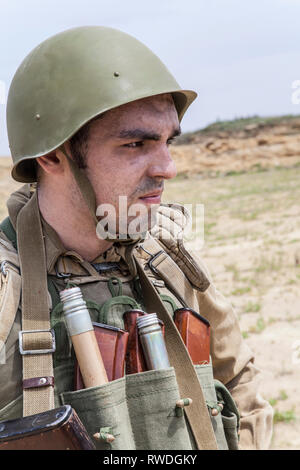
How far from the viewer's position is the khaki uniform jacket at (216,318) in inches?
89.5

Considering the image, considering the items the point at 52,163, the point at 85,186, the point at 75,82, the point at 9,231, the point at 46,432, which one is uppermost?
the point at 75,82

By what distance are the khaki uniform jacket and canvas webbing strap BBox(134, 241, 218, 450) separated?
124mm

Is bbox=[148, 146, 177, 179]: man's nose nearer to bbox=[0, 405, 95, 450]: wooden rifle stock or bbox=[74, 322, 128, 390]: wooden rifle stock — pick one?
bbox=[74, 322, 128, 390]: wooden rifle stock

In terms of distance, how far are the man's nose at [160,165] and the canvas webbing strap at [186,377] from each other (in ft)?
1.42

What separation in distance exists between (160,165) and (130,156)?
12cm

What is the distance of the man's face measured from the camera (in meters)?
2.20

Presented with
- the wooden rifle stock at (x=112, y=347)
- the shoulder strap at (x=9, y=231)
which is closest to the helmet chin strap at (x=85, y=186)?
the shoulder strap at (x=9, y=231)

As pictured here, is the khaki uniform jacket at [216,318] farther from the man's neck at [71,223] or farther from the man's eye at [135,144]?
the man's eye at [135,144]

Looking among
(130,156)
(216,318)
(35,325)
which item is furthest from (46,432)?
(216,318)

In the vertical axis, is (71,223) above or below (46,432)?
above

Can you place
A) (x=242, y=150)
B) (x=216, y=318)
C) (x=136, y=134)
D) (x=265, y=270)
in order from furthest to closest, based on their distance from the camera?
(x=242, y=150) < (x=265, y=270) < (x=216, y=318) < (x=136, y=134)

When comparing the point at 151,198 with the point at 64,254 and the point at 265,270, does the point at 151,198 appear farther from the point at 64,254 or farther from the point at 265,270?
the point at 265,270

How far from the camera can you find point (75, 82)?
2.23 m

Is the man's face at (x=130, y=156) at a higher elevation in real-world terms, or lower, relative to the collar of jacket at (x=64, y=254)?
higher
